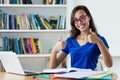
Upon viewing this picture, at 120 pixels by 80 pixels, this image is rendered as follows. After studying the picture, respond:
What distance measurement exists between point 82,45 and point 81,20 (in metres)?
0.24

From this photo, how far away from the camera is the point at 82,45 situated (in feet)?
7.38

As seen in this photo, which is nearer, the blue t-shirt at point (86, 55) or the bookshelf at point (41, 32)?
the blue t-shirt at point (86, 55)

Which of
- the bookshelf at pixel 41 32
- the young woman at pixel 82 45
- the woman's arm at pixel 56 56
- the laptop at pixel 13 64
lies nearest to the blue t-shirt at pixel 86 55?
the young woman at pixel 82 45

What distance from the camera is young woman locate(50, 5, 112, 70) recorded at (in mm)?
2148

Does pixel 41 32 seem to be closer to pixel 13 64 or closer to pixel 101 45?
pixel 13 64

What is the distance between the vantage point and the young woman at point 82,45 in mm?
2148

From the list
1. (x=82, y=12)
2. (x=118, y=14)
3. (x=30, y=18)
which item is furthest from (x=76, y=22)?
(x=30, y=18)

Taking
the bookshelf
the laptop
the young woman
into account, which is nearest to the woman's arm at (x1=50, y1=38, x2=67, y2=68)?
the young woman

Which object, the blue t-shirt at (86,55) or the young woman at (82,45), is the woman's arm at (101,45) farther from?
the blue t-shirt at (86,55)

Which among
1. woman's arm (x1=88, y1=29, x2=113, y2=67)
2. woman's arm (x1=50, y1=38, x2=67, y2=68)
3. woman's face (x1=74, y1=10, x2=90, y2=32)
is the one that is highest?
woman's face (x1=74, y1=10, x2=90, y2=32)

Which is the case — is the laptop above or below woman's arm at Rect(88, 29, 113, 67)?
below

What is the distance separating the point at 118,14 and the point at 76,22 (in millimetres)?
1330

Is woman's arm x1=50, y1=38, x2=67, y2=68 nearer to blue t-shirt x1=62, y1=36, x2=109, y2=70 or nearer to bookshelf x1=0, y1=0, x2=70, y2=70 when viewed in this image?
blue t-shirt x1=62, y1=36, x2=109, y2=70

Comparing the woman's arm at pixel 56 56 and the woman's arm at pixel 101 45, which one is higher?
the woman's arm at pixel 101 45
